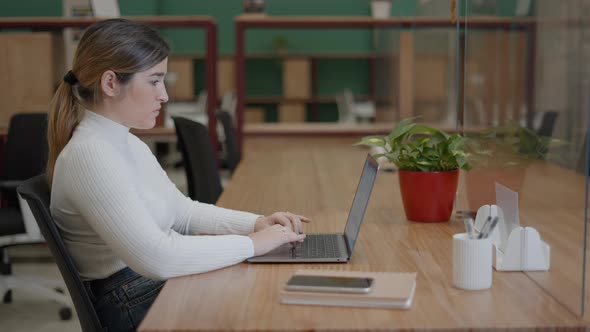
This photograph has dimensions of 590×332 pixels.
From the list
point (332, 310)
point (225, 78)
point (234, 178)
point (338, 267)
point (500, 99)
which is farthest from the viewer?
point (225, 78)

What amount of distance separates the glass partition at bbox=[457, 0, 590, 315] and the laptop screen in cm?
29

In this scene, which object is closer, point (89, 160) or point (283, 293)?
point (283, 293)

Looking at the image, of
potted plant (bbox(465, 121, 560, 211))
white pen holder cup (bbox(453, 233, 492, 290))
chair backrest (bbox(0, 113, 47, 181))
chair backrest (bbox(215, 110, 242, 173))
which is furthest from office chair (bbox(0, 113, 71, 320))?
white pen holder cup (bbox(453, 233, 492, 290))

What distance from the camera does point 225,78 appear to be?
994 cm

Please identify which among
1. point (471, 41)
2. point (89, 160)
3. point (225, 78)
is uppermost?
point (471, 41)

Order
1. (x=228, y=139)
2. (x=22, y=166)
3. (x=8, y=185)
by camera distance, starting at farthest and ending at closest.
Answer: (x=228, y=139) → (x=22, y=166) → (x=8, y=185)

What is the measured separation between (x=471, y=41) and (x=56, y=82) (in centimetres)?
262

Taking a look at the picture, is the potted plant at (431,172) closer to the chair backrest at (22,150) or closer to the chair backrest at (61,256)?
the chair backrest at (61,256)

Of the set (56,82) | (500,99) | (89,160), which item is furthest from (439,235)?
(56,82)

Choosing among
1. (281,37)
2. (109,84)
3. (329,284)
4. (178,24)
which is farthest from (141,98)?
(281,37)

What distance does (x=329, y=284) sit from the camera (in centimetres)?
133

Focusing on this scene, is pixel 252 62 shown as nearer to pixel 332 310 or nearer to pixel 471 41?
pixel 471 41

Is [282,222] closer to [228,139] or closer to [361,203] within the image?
[361,203]

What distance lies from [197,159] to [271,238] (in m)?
1.19
